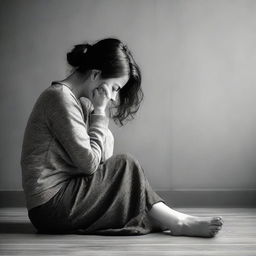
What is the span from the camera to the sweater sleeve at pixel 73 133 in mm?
2004

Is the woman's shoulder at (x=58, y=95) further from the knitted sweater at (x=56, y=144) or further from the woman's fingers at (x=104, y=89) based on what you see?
the woman's fingers at (x=104, y=89)

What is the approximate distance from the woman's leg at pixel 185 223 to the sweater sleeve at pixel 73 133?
0.97ft

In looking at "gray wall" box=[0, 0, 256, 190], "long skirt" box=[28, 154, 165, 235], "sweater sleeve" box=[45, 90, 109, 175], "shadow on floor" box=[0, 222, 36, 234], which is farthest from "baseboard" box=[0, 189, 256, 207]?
"sweater sleeve" box=[45, 90, 109, 175]

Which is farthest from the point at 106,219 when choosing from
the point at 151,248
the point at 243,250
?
the point at 243,250

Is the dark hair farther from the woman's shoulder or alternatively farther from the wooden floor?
the wooden floor

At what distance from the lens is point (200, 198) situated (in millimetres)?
3320

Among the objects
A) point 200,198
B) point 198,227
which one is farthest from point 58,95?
point 200,198

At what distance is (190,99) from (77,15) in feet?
2.86

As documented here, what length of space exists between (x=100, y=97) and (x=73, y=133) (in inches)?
8.3

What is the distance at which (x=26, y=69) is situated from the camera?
3.34 m

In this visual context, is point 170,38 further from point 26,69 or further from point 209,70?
point 26,69

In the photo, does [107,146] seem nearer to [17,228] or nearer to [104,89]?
[104,89]

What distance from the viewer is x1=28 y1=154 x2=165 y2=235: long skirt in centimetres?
206

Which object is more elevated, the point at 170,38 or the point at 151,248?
the point at 170,38
